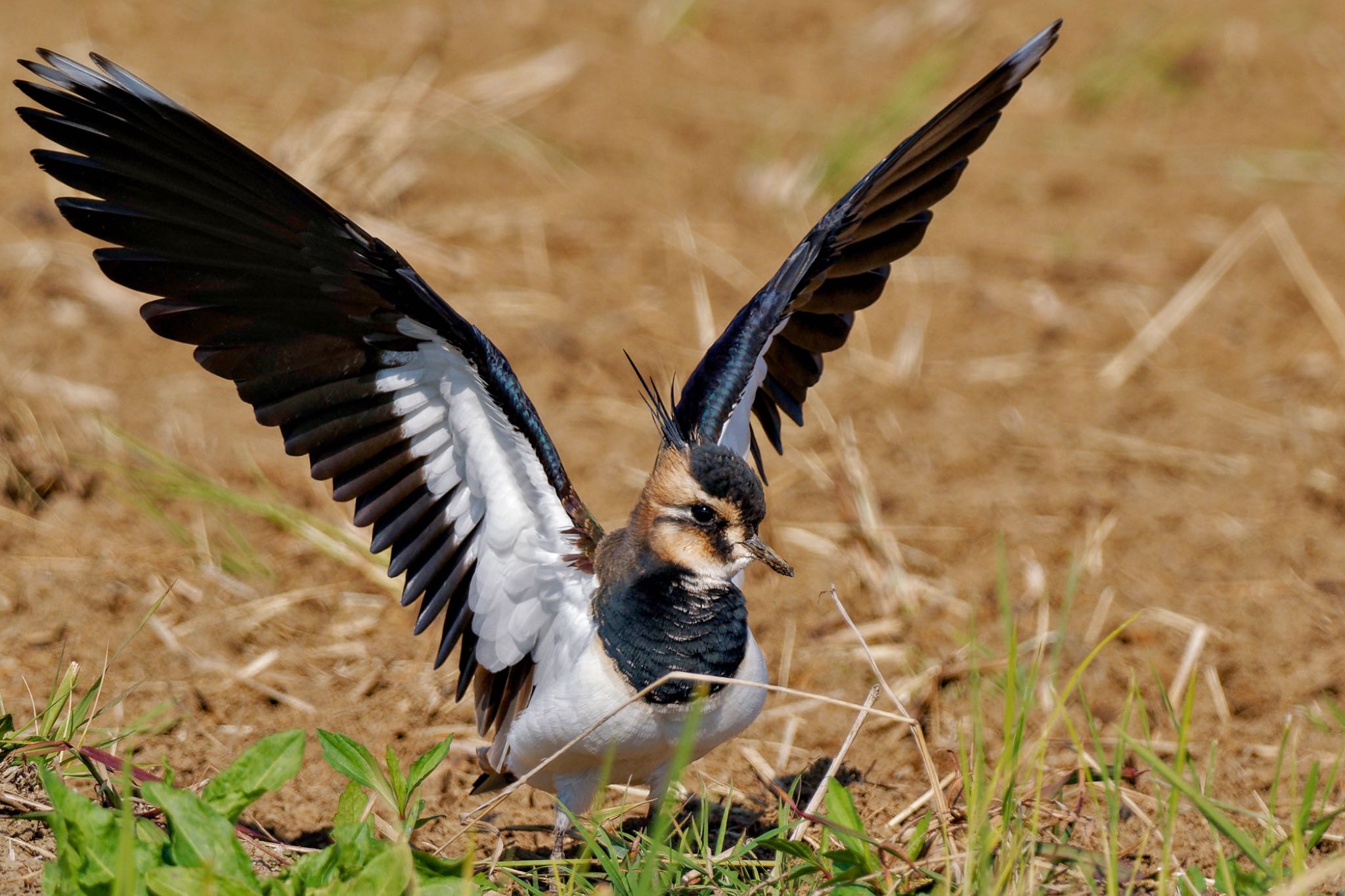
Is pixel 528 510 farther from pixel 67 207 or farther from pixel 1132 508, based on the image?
pixel 1132 508

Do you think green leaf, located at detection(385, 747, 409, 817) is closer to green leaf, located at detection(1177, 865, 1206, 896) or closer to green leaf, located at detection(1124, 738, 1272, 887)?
green leaf, located at detection(1124, 738, 1272, 887)

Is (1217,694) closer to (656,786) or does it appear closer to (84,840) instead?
(656,786)

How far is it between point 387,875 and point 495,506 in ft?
3.70

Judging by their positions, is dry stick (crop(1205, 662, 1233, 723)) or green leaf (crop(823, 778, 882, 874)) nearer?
green leaf (crop(823, 778, 882, 874))

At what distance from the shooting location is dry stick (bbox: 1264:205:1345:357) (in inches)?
270

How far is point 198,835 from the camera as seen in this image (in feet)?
9.04

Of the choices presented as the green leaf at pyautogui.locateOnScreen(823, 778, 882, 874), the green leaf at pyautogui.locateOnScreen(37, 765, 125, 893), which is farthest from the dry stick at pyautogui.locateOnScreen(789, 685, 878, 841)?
the green leaf at pyautogui.locateOnScreen(37, 765, 125, 893)

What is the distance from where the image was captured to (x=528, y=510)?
363 centimetres

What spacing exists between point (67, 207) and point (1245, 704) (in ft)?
12.0

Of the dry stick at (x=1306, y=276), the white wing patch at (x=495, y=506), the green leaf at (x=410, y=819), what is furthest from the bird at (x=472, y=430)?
the dry stick at (x=1306, y=276)

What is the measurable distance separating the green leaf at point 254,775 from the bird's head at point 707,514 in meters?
1.09

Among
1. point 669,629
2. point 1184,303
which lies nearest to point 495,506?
point 669,629

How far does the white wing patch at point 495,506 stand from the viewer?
3.46 m

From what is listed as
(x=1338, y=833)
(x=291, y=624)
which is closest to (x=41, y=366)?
(x=291, y=624)
